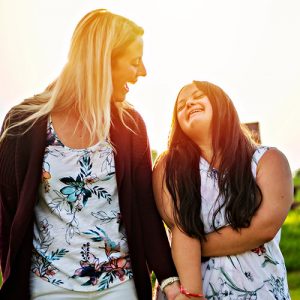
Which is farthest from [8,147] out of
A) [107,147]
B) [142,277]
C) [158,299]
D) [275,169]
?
[275,169]

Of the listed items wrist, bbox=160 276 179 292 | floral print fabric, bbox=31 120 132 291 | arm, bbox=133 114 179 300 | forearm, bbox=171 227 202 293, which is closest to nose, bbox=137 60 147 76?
arm, bbox=133 114 179 300

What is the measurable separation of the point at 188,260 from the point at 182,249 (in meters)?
0.06

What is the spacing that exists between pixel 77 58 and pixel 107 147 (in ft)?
1.36

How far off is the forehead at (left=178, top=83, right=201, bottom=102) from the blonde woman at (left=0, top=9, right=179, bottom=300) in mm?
299

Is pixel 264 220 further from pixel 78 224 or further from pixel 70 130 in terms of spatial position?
pixel 70 130

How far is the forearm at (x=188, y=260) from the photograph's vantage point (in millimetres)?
2375

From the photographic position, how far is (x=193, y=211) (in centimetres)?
247

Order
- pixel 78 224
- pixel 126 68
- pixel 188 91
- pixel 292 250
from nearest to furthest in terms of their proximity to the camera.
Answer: pixel 78 224 < pixel 126 68 < pixel 188 91 < pixel 292 250

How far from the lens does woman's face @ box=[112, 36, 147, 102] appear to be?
253 centimetres

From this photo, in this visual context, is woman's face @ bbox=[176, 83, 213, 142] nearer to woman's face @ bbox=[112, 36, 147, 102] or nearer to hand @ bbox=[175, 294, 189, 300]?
woman's face @ bbox=[112, 36, 147, 102]

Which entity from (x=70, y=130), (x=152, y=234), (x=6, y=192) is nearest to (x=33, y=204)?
(x=6, y=192)

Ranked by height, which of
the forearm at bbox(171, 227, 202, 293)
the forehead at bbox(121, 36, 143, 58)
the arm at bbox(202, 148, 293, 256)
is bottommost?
the forearm at bbox(171, 227, 202, 293)

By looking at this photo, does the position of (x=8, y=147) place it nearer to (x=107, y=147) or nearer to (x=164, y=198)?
(x=107, y=147)

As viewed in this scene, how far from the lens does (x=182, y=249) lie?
7.98ft
